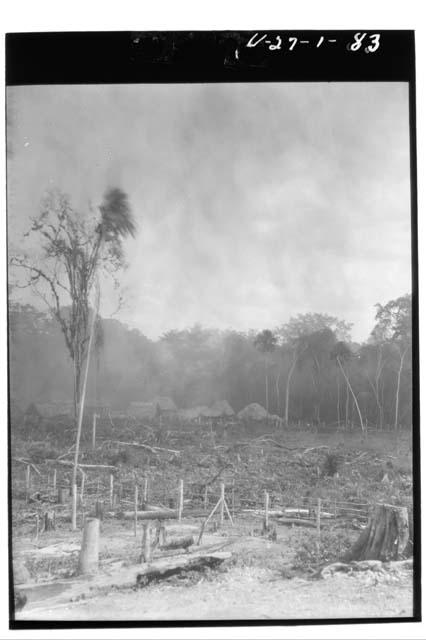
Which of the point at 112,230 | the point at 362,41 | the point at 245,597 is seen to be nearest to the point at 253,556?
the point at 245,597

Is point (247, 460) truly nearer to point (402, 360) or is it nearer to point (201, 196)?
point (402, 360)

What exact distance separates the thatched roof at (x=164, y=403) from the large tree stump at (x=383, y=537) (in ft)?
5.23

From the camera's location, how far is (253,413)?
4117 millimetres

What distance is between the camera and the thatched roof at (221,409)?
4.11 m

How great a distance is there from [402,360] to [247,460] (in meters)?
1.33

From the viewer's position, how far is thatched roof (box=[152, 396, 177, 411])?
4102mm

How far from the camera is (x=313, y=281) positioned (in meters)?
4.14

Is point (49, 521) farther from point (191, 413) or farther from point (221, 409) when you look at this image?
point (221, 409)

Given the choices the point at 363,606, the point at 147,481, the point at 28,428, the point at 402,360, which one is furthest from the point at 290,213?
the point at 363,606

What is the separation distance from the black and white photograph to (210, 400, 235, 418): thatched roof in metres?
0.01

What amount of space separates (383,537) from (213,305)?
2.02 m

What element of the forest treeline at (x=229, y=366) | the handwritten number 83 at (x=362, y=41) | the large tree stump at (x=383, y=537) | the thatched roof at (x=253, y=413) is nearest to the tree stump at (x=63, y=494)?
the forest treeline at (x=229, y=366)

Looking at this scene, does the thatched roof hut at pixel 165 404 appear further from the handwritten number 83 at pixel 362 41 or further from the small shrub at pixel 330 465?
the handwritten number 83 at pixel 362 41

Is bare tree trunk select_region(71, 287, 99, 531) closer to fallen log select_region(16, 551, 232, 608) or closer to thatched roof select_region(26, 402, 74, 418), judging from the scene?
thatched roof select_region(26, 402, 74, 418)
